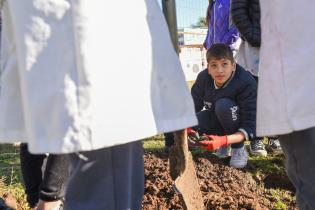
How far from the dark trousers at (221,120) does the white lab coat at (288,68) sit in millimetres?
1546

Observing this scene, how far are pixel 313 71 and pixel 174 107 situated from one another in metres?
0.40

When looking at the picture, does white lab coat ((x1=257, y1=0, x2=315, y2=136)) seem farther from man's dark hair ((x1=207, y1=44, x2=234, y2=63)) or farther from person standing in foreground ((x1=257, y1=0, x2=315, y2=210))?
man's dark hair ((x1=207, y1=44, x2=234, y2=63))

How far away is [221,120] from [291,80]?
171 cm

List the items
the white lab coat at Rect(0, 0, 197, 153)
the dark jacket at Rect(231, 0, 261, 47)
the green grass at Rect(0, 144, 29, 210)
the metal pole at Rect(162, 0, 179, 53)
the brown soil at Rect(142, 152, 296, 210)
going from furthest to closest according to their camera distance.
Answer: the dark jacket at Rect(231, 0, 261, 47), the green grass at Rect(0, 144, 29, 210), the brown soil at Rect(142, 152, 296, 210), the metal pole at Rect(162, 0, 179, 53), the white lab coat at Rect(0, 0, 197, 153)

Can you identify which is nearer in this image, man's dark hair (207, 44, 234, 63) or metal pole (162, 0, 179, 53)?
metal pole (162, 0, 179, 53)

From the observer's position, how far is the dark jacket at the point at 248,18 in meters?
2.78

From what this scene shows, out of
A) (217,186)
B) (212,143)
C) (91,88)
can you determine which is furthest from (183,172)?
(91,88)

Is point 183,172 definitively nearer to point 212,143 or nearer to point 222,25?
point 212,143

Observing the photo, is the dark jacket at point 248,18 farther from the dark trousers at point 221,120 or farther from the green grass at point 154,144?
the green grass at point 154,144

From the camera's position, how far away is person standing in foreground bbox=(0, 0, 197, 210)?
102 cm

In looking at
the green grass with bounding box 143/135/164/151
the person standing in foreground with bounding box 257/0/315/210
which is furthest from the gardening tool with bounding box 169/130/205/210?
the green grass with bounding box 143/135/164/151

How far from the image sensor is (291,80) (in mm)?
1231

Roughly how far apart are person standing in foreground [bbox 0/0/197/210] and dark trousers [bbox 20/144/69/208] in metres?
0.66

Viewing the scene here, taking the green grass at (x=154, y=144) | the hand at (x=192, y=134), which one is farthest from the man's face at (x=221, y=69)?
the green grass at (x=154, y=144)
